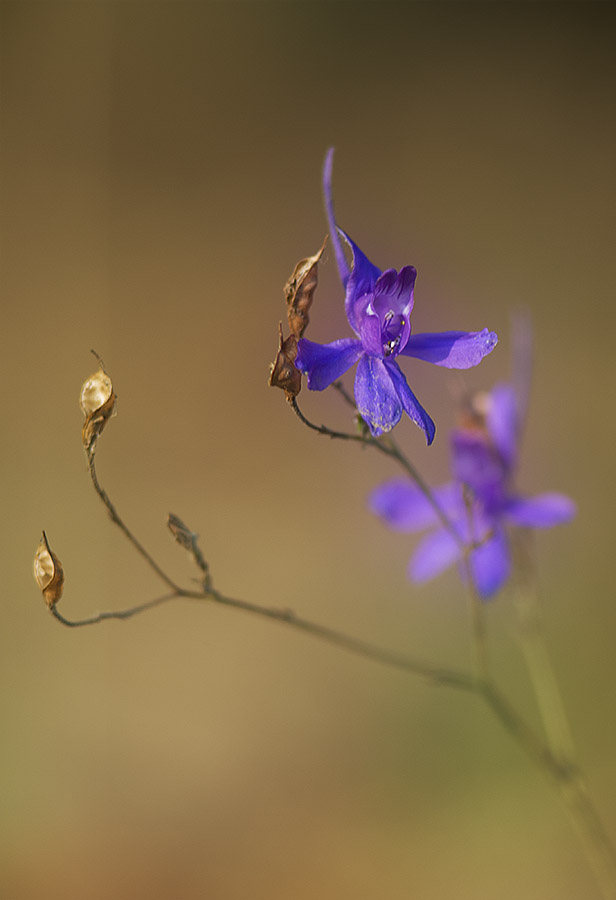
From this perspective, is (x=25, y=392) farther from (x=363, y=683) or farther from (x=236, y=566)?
(x=363, y=683)

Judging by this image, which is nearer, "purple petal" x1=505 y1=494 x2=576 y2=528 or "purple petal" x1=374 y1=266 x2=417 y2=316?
Answer: "purple petal" x1=374 y1=266 x2=417 y2=316

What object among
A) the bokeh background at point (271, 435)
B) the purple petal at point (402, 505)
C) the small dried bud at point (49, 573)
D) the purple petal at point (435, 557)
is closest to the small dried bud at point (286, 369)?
the small dried bud at point (49, 573)

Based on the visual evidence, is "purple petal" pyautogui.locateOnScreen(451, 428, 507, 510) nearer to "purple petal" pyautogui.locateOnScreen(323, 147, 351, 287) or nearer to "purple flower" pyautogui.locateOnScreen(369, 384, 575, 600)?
"purple flower" pyautogui.locateOnScreen(369, 384, 575, 600)

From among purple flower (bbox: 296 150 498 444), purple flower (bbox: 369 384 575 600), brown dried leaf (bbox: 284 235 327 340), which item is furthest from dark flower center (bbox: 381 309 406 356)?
purple flower (bbox: 369 384 575 600)

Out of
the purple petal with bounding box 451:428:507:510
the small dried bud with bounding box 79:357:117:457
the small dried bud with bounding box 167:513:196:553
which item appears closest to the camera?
the small dried bud with bounding box 79:357:117:457

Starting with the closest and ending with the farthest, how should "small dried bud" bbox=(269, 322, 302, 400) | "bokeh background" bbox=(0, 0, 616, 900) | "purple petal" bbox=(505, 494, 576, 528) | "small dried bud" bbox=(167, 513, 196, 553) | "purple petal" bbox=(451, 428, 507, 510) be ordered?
1. "small dried bud" bbox=(269, 322, 302, 400)
2. "small dried bud" bbox=(167, 513, 196, 553)
3. "purple petal" bbox=(505, 494, 576, 528)
4. "purple petal" bbox=(451, 428, 507, 510)
5. "bokeh background" bbox=(0, 0, 616, 900)

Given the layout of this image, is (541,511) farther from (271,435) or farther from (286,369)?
(271,435)

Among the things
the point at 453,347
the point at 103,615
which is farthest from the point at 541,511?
the point at 103,615
